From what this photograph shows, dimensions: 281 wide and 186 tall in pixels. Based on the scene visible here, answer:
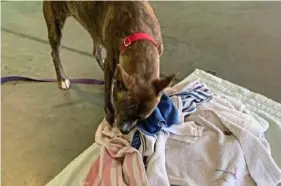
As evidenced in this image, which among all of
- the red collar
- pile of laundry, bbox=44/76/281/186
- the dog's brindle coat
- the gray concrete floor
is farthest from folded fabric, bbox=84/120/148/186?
the red collar

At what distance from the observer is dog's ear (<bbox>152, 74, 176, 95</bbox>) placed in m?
1.73

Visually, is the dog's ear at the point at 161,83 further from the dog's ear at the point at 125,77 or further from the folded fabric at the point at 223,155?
the folded fabric at the point at 223,155

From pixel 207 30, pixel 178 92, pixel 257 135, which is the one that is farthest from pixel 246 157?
pixel 207 30

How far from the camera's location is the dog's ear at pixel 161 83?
1727 millimetres

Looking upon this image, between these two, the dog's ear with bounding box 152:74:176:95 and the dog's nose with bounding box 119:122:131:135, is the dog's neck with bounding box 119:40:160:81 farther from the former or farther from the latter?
the dog's nose with bounding box 119:122:131:135

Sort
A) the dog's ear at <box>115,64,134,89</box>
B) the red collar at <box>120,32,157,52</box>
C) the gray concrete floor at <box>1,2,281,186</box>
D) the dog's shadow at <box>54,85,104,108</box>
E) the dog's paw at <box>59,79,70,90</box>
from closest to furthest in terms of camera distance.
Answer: the dog's ear at <box>115,64,134,89</box>, the red collar at <box>120,32,157,52</box>, the gray concrete floor at <box>1,2,281,186</box>, the dog's shadow at <box>54,85,104,108</box>, the dog's paw at <box>59,79,70,90</box>

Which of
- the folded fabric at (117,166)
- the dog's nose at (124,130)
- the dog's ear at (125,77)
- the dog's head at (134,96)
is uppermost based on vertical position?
the dog's ear at (125,77)

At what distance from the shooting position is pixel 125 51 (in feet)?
6.30

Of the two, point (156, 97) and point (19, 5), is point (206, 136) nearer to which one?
point (156, 97)

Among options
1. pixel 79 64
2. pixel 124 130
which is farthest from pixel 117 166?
pixel 79 64

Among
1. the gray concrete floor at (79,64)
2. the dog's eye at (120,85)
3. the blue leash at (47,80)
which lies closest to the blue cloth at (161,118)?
the dog's eye at (120,85)

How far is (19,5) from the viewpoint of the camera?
3654 mm

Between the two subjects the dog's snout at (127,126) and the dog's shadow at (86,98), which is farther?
the dog's shadow at (86,98)

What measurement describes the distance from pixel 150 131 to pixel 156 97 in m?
0.21
